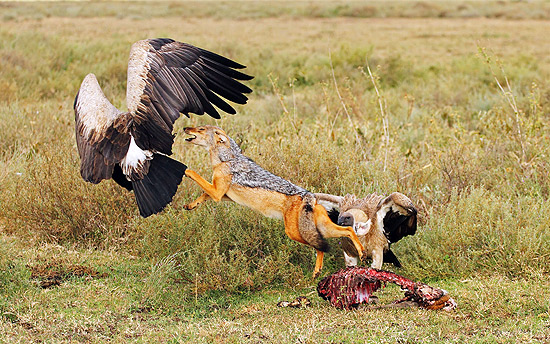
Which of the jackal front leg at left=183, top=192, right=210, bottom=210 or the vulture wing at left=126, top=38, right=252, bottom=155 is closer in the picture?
the jackal front leg at left=183, top=192, right=210, bottom=210

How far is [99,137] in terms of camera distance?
480 cm

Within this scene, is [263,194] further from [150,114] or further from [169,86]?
[169,86]

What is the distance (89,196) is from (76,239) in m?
0.47

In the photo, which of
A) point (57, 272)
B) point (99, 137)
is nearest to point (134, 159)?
point (99, 137)

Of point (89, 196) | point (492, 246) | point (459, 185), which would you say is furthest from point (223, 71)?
point (459, 185)

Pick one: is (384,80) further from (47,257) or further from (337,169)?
(47,257)

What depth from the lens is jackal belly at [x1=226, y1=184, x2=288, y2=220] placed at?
4.52 meters

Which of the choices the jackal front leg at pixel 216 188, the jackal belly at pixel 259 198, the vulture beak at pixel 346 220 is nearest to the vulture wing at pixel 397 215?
the vulture beak at pixel 346 220

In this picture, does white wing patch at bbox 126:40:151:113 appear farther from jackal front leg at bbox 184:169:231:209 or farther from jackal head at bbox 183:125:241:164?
jackal front leg at bbox 184:169:231:209

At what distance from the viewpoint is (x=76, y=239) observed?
647 cm

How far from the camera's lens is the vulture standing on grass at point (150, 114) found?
455 cm

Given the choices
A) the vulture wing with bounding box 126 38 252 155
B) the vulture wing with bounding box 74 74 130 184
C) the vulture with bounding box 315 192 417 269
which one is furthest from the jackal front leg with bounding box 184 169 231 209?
the vulture with bounding box 315 192 417 269

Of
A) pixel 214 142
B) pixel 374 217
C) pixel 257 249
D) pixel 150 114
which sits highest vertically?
pixel 150 114

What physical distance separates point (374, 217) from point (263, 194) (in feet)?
3.01
